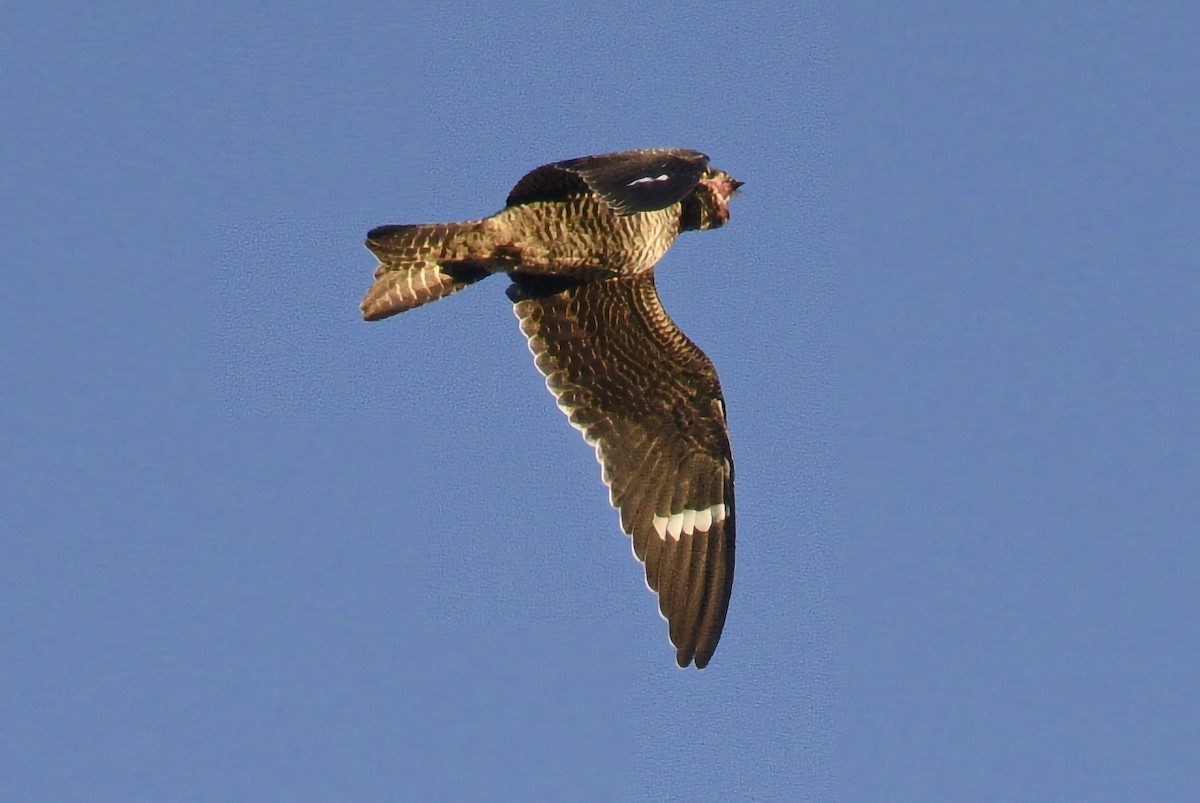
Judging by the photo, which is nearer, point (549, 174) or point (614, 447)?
point (549, 174)

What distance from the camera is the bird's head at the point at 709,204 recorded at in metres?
10.9

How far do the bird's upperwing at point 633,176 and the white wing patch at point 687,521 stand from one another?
1.95m

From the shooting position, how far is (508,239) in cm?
1005

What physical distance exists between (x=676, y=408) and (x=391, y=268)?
1.84 meters

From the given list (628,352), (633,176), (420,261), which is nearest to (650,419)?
(628,352)

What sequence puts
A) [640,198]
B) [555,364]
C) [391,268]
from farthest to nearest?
[555,364]
[391,268]
[640,198]

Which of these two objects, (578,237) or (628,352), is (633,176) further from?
(628,352)

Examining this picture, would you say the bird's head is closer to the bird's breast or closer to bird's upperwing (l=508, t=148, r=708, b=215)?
the bird's breast

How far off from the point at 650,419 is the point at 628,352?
0.39 metres

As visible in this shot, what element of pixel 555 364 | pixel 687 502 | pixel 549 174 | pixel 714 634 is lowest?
pixel 714 634

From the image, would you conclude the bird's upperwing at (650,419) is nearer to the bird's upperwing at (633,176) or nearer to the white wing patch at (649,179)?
the bird's upperwing at (633,176)

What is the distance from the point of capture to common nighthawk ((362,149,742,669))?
10.0 m

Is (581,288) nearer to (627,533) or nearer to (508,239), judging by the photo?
(508,239)

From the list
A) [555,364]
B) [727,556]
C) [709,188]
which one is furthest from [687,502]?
[709,188]
